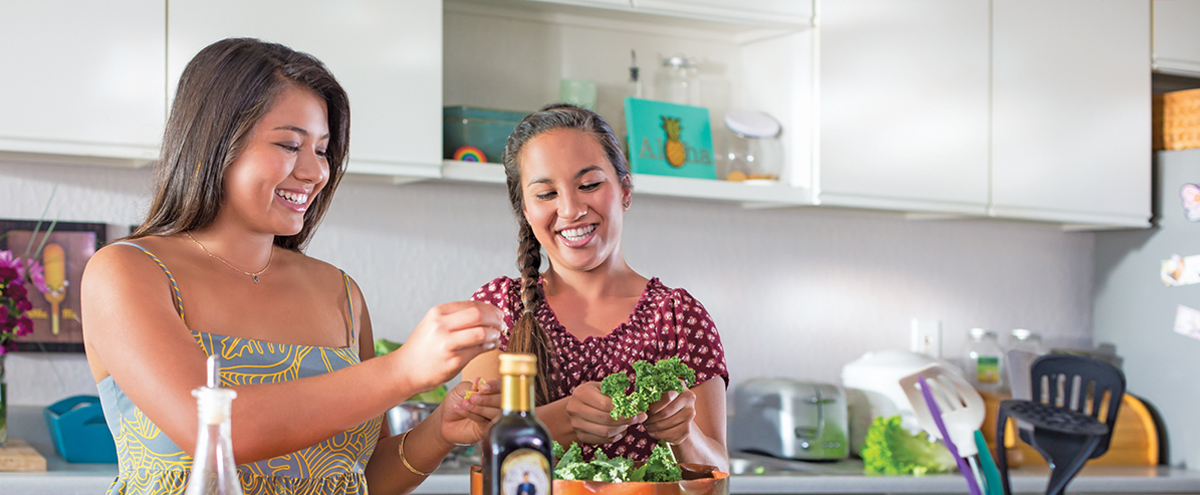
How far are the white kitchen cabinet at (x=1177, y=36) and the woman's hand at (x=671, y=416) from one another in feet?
8.19

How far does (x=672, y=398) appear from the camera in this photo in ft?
2.99

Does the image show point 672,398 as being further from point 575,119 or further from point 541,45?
point 541,45

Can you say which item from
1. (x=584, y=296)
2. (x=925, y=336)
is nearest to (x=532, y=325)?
(x=584, y=296)

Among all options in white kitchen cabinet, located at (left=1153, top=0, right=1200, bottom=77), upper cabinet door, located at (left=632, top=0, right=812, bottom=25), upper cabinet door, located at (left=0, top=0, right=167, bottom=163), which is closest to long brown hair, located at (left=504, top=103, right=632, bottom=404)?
upper cabinet door, located at (left=0, top=0, right=167, bottom=163)

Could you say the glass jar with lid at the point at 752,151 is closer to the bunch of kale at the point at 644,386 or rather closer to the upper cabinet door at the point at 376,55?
the upper cabinet door at the point at 376,55

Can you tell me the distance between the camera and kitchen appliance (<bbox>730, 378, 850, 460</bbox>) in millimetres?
2455

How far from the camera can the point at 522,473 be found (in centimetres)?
71

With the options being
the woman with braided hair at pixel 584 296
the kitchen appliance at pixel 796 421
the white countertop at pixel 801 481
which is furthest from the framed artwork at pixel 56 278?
the kitchen appliance at pixel 796 421

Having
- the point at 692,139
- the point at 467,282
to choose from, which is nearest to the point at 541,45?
the point at 692,139

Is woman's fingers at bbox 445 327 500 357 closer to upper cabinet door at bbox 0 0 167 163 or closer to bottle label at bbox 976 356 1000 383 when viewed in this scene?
upper cabinet door at bbox 0 0 167 163

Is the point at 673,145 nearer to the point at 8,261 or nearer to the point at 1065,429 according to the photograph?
the point at 1065,429

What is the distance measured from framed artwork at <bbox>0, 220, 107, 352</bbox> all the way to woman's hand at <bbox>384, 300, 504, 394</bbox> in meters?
1.61

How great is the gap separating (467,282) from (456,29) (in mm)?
612

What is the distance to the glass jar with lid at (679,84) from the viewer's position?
2576mm
